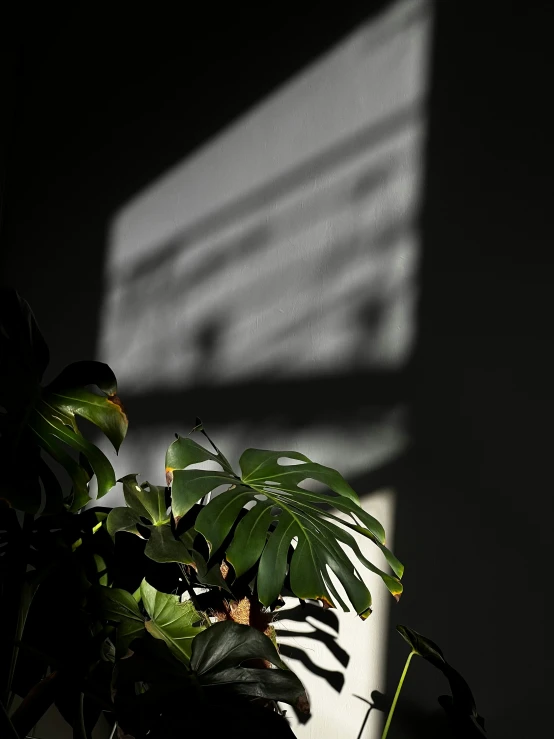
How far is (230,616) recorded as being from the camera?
1.22 meters

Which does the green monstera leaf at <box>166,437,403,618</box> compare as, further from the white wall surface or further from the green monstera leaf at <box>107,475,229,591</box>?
the white wall surface

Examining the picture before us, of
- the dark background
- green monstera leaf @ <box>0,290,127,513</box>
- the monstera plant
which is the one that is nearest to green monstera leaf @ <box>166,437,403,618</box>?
the monstera plant

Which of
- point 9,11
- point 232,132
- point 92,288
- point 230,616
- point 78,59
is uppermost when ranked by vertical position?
point 9,11

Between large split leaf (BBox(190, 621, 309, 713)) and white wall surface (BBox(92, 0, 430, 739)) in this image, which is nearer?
large split leaf (BBox(190, 621, 309, 713))

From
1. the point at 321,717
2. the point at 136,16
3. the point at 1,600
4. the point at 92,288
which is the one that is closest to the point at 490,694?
the point at 321,717

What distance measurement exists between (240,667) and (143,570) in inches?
13.6

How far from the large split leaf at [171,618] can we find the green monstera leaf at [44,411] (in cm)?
21

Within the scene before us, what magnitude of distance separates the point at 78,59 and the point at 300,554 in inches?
64.6

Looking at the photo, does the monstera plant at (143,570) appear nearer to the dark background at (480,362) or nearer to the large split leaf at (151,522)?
the large split leaf at (151,522)

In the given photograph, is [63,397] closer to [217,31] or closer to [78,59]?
[217,31]

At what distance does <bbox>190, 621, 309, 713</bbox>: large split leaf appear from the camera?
0.93 meters

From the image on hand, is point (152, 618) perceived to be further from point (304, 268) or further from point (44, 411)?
point (304, 268)

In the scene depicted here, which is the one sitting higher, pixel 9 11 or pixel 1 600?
pixel 9 11

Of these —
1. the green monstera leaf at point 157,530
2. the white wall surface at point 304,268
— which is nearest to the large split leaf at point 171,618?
the green monstera leaf at point 157,530
